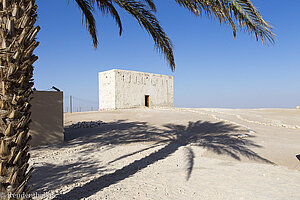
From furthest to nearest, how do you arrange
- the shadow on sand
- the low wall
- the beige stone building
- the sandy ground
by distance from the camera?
the beige stone building, the low wall, the shadow on sand, the sandy ground

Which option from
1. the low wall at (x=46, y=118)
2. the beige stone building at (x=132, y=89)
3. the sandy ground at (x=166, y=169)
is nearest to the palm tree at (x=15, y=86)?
the sandy ground at (x=166, y=169)

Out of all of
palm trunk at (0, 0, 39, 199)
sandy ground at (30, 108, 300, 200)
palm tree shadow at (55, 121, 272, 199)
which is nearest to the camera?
palm trunk at (0, 0, 39, 199)

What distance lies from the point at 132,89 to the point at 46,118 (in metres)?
16.2

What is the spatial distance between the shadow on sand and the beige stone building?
11.5 meters

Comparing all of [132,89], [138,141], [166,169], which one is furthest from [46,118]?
[132,89]

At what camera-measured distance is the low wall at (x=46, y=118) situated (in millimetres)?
7508

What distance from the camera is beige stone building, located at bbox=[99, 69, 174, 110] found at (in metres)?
22.5

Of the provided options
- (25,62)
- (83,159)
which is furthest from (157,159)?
(25,62)

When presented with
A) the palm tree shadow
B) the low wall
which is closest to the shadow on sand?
the palm tree shadow

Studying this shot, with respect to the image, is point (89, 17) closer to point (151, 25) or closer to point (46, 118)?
point (151, 25)

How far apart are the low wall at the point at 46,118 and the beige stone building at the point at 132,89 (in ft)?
46.4

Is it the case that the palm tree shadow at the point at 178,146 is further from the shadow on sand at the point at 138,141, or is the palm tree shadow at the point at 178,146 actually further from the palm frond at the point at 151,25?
the palm frond at the point at 151,25

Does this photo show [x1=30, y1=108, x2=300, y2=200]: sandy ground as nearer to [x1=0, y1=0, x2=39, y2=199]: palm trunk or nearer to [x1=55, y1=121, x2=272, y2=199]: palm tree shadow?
[x1=55, y1=121, x2=272, y2=199]: palm tree shadow

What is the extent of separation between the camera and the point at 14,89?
6.53 ft
